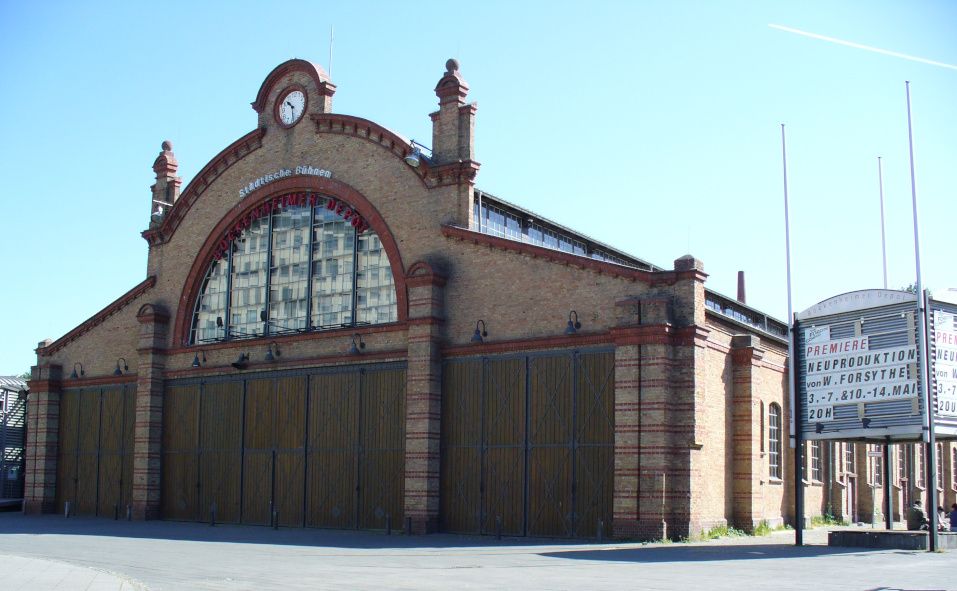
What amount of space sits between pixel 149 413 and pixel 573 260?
19.8 metres

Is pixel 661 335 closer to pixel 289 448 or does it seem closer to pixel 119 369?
pixel 289 448

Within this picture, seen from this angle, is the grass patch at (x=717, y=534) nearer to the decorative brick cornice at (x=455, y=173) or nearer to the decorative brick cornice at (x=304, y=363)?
the decorative brick cornice at (x=304, y=363)

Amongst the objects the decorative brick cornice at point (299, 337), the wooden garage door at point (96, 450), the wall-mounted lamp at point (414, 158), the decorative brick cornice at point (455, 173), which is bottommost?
the wooden garage door at point (96, 450)

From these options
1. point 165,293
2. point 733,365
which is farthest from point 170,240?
point 733,365

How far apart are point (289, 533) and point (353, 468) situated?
9.44ft

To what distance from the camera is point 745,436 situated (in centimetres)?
3064

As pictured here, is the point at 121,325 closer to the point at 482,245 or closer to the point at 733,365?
the point at 482,245

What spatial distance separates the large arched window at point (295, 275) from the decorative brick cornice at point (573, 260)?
3.59 metres

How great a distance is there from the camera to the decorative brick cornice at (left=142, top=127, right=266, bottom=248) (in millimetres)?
38844

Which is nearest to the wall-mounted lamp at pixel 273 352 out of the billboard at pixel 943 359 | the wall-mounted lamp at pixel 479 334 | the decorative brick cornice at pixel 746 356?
the wall-mounted lamp at pixel 479 334

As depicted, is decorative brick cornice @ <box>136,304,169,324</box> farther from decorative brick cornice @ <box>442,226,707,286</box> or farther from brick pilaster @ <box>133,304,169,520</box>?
decorative brick cornice @ <box>442,226,707,286</box>

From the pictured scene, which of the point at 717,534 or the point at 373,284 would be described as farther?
the point at 373,284

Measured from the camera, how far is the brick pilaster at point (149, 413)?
1575 inches

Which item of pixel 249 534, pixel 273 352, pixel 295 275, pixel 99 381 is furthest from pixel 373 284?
pixel 99 381
